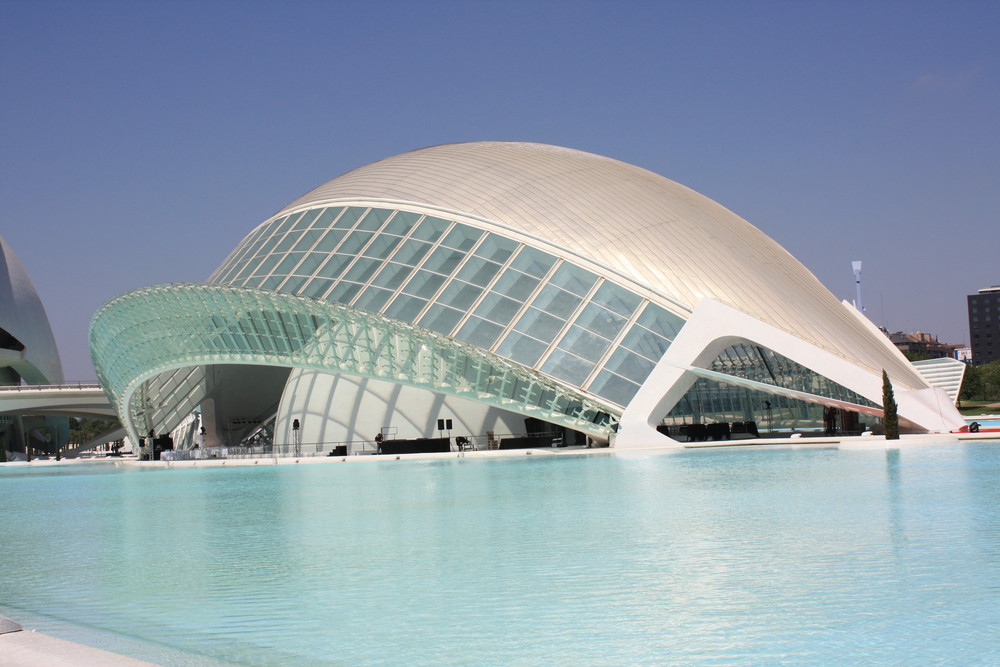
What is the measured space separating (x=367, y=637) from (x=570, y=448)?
25.6m

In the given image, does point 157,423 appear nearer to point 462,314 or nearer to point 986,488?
point 462,314

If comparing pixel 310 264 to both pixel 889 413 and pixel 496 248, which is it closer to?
pixel 496 248

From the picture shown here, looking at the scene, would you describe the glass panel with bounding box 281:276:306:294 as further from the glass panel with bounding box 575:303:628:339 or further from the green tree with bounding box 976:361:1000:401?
the green tree with bounding box 976:361:1000:401

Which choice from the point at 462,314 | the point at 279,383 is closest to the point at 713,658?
the point at 462,314

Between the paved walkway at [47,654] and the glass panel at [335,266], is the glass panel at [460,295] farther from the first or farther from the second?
the paved walkway at [47,654]

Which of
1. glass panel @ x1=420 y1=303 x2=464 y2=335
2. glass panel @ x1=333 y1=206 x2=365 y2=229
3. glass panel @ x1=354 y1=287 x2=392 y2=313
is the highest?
glass panel @ x1=333 y1=206 x2=365 y2=229

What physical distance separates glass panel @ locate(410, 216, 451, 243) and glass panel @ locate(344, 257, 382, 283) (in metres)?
1.91

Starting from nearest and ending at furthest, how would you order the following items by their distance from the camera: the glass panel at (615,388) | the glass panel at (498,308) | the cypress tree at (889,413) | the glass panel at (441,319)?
1. the cypress tree at (889,413)
2. the glass panel at (615,388)
3. the glass panel at (498,308)
4. the glass panel at (441,319)

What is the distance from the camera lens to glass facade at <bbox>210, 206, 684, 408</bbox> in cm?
3148

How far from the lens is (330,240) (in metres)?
40.0

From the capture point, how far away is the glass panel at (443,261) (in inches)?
1400

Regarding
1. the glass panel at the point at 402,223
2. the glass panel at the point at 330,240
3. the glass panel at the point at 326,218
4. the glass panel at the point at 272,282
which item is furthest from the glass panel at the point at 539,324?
the glass panel at the point at 326,218

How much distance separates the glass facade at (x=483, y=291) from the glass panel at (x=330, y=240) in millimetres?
63

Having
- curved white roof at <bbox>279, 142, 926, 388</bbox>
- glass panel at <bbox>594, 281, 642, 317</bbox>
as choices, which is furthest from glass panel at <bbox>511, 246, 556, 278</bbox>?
glass panel at <bbox>594, 281, 642, 317</bbox>
